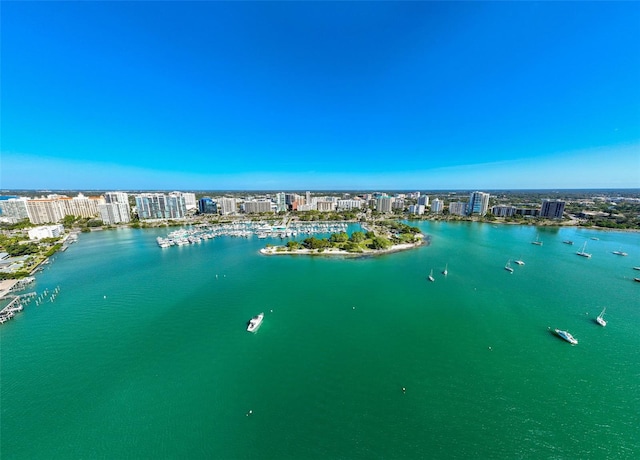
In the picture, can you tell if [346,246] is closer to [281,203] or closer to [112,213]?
[281,203]

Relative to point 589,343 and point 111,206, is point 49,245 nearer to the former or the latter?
point 111,206

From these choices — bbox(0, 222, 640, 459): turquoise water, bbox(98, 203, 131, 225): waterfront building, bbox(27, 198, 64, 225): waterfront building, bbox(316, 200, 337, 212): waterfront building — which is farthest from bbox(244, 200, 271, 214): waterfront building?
bbox(0, 222, 640, 459): turquoise water

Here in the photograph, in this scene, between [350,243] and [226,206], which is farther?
[226,206]

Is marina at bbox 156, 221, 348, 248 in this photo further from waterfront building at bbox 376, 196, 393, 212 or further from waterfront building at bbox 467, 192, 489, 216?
waterfront building at bbox 467, 192, 489, 216

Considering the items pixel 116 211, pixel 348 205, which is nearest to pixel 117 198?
pixel 116 211

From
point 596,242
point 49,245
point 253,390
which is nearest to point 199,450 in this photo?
point 253,390

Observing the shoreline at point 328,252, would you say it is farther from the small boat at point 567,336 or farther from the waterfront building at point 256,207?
the waterfront building at point 256,207

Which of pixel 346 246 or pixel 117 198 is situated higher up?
pixel 117 198

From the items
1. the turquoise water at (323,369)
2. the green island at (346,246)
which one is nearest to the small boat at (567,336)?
the turquoise water at (323,369)
